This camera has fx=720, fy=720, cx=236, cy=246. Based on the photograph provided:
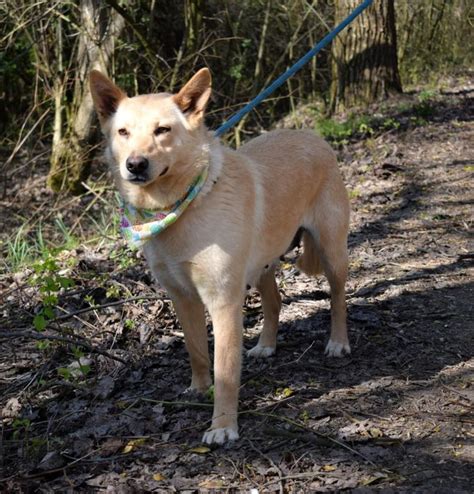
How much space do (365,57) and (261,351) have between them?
6.21 m

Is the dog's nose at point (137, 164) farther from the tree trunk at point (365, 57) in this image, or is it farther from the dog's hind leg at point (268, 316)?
the tree trunk at point (365, 57)

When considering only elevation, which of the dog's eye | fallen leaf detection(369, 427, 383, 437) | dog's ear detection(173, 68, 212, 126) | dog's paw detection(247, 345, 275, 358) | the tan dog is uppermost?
dog's ear detection(173, 68, 212, 126)

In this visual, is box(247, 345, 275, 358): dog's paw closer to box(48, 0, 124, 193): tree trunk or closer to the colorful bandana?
the colorful bandana

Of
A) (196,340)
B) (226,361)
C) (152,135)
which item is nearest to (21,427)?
(196,340)

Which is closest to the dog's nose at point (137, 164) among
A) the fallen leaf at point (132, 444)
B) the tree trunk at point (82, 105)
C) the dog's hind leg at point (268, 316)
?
the fallen leaf at point (132, 444)

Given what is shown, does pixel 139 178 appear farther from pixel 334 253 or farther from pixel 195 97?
pixel 334 253

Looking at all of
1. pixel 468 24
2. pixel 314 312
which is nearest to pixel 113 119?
pixel 314 312

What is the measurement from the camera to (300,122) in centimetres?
1027

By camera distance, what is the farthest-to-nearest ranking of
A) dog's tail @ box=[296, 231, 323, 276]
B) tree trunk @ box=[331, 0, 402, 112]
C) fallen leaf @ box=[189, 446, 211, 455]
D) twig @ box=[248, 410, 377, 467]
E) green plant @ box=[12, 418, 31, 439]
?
tree trunk @ box=[331, 0, 402, 112] < dog's tail @ box=[296, 231, 323, 276] < green plant @ box=[12, 418, 31, 439] < fallen leaf @ box=[189, 446, 211, 455] < twig @ box=[248, 410, 377, 467]

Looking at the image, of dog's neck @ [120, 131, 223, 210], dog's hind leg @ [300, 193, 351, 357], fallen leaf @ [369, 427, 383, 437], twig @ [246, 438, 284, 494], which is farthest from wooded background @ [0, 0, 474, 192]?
fallen leaf @ [369, 427, 383, 437]

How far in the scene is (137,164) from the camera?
330 cm

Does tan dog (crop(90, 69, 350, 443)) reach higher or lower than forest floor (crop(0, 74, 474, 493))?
higher

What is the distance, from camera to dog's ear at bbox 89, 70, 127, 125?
11.8 ft

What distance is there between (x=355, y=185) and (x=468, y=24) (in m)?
8.01
